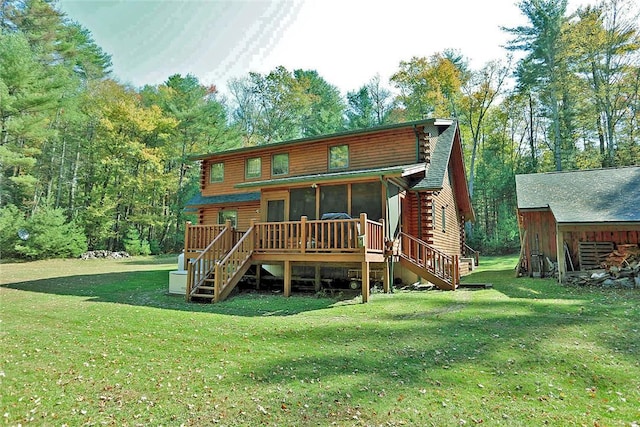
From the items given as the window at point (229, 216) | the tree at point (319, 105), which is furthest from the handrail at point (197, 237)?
the tree at point (319, 105)

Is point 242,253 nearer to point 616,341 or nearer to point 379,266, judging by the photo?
point 379,266

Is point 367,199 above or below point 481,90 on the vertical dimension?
below

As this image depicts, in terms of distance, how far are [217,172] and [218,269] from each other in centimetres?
1017

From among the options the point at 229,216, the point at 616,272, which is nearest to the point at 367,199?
the point at 229,216

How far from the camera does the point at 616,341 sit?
6.18 metres

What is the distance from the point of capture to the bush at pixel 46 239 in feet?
79.0

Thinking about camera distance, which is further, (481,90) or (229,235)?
(481,90)

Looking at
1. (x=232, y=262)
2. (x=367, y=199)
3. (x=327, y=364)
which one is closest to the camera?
(x=327, y=364)

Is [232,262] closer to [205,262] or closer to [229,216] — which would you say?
[205,262]

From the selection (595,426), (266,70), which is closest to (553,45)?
(266,70)

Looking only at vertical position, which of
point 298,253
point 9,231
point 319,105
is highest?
point 319,105

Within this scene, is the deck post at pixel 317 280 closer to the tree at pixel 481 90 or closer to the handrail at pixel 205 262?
the handrail at pixel 205 262

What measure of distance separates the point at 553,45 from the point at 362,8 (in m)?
27.0

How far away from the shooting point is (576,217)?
A: 13.2 metres
